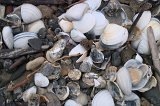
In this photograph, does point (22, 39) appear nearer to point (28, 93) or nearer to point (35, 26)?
point (35, 26)

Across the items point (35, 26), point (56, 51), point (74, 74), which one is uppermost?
point (35, 26)

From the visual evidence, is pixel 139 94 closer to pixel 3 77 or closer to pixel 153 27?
pixel 153 27

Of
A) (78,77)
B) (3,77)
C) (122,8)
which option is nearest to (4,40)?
(3,77)

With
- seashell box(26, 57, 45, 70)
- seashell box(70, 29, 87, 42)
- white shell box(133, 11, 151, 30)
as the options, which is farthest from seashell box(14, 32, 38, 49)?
white shell box(133, 11, 151, 30)

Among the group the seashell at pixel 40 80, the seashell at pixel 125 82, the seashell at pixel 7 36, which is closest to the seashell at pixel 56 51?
the seashell at pixel 40 80

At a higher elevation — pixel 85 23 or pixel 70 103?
pixel 85 23

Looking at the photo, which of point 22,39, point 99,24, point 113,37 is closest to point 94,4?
point 99,24

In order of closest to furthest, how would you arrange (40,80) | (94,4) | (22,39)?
(40,80)
(22,39)
(94,4)
